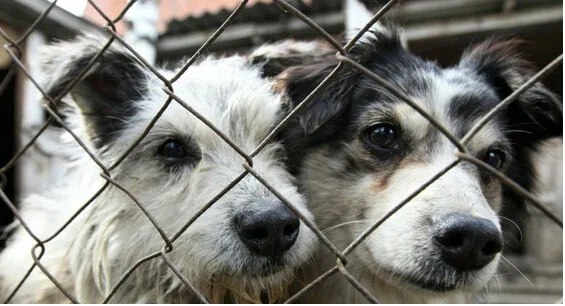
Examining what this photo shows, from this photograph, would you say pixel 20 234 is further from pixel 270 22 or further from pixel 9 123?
pixel 9 123

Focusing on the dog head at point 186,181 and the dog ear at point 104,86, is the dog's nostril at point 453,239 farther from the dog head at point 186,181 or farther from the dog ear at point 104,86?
the dog ear at point 104,86

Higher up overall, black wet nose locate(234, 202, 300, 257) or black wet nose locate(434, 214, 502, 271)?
black wet nose locate(434, 214, 502, 271)

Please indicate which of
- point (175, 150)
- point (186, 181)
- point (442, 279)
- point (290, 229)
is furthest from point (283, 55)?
point (442, 279)

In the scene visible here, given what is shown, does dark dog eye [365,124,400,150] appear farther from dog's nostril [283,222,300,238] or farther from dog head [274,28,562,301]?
dog's nostril [283,222,300,238]

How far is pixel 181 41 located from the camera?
20.4 ft

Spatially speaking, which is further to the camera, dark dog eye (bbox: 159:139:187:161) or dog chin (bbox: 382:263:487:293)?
dark dog eye (bbox: 159:139:187:161)

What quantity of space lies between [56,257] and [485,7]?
12.9 feet

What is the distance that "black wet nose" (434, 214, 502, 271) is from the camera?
5.49ft

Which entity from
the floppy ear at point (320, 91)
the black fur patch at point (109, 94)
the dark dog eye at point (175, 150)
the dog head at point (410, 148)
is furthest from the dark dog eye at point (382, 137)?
the black fur patch at point (109, 94)

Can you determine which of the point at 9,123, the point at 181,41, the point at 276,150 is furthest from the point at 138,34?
the point at 276,150

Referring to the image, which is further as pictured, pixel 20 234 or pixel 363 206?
pixel 20 234

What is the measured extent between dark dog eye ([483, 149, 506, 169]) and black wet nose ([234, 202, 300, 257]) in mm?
904

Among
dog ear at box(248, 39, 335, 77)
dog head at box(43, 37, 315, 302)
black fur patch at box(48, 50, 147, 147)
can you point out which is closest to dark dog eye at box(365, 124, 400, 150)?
dog head at box(43, 37, 315, 302)

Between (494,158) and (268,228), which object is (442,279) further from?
(494,158)
